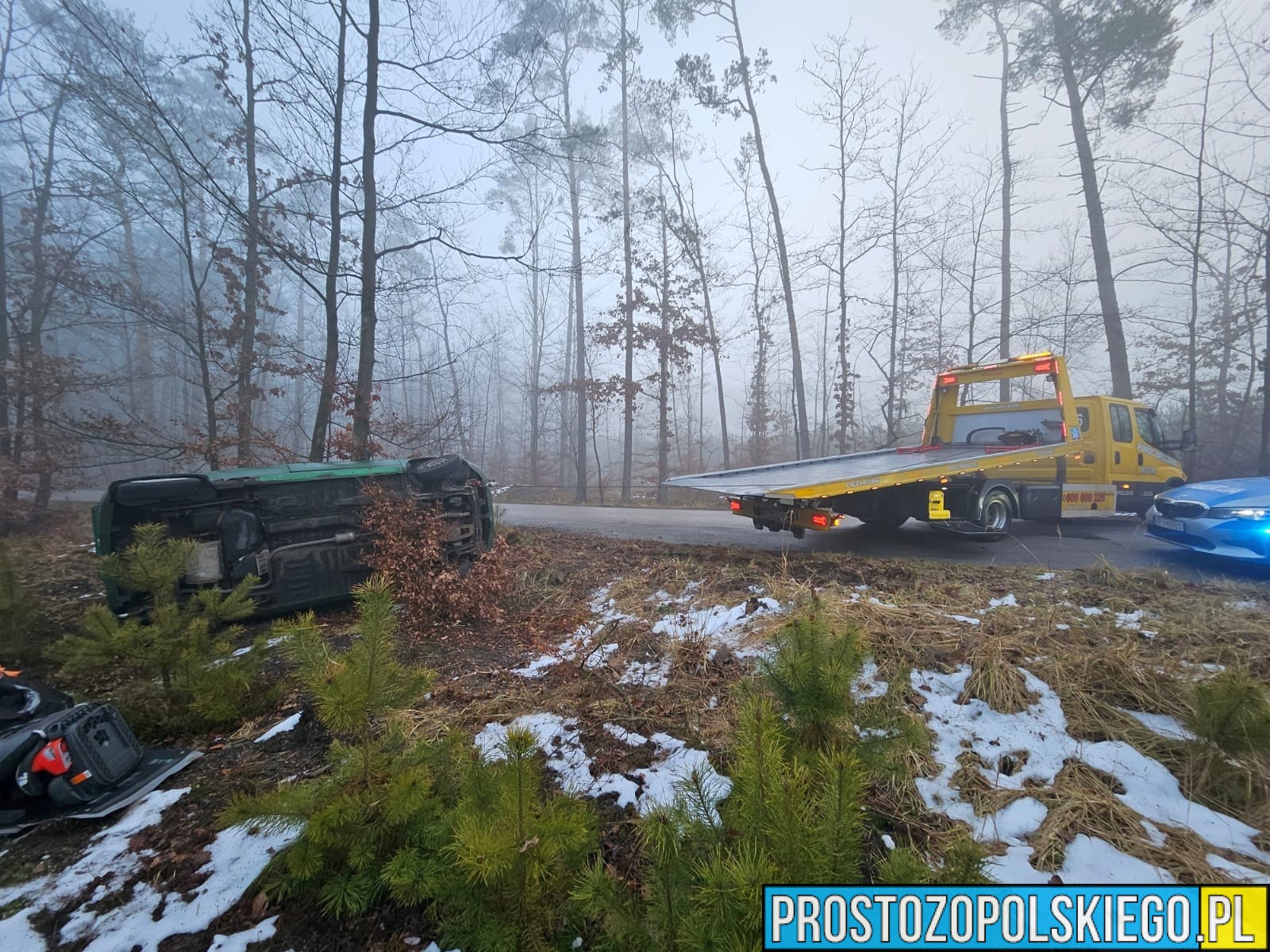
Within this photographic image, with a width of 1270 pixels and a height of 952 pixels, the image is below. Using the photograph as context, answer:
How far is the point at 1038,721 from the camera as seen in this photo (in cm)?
267

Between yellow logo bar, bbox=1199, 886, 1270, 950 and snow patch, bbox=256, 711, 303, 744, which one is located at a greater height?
yellow logo bar, bbox=1199, 886, 1270, 950

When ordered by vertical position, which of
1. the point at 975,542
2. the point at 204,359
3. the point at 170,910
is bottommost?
the point at 170,910

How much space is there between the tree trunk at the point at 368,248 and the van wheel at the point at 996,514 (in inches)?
377

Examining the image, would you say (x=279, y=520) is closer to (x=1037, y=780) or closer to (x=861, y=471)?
(x=1037, y=780)

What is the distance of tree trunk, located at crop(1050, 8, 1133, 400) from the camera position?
12.9 m

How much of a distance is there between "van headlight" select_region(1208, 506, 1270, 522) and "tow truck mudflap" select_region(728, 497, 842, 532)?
12.2 ft

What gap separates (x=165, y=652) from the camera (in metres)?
2.83

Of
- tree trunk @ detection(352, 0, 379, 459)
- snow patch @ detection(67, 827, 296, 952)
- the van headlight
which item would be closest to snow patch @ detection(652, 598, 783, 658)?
snow patch @ detection(67, 827, 296, 952)

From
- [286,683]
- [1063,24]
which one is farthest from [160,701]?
[1063,24]

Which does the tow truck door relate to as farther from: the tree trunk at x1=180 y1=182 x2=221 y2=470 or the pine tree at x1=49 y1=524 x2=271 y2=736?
the tree trunk at x1=180 y1=182 x2=221 y2=470

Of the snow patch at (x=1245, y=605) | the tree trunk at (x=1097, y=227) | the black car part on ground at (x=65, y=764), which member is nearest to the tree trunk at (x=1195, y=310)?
the tree trunk at (x=1097, y=227)

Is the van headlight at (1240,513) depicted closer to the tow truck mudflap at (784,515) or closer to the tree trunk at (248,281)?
the tow truck mudflap at (784,515)

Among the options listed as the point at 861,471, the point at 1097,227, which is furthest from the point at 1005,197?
the point at 861,471

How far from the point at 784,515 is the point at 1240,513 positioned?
445 cm
